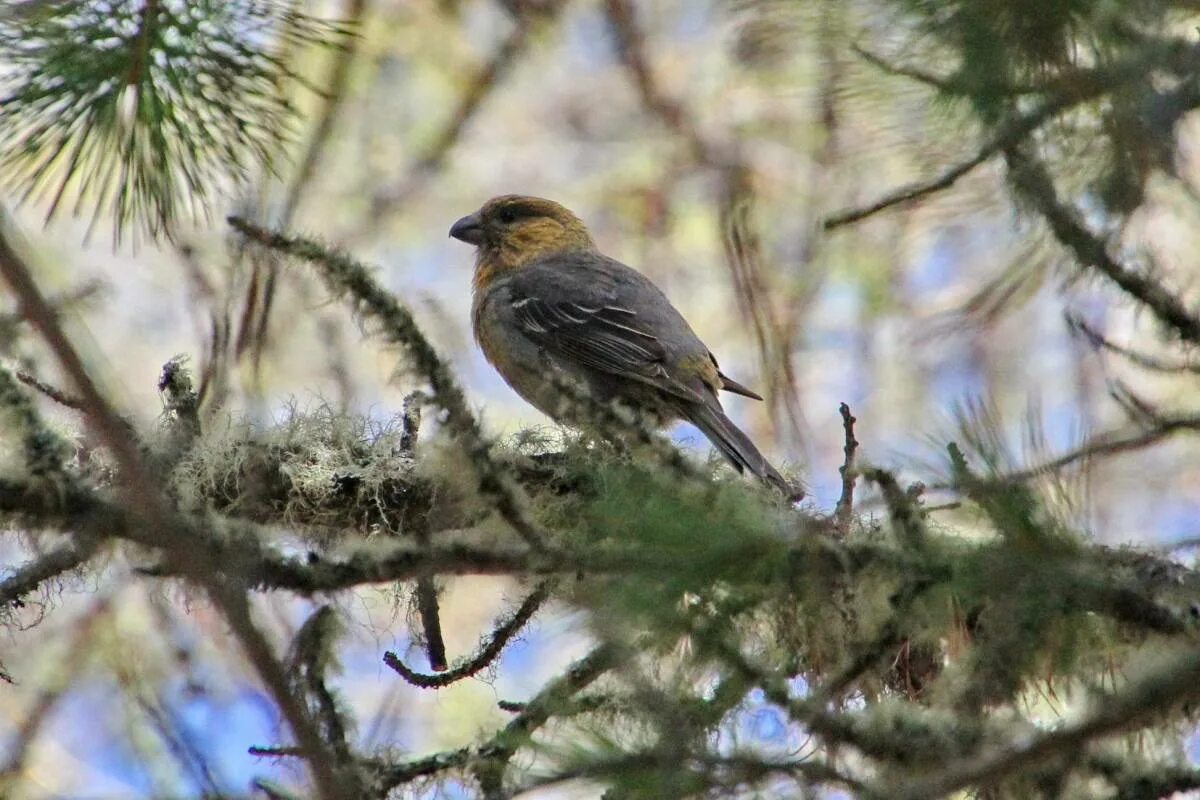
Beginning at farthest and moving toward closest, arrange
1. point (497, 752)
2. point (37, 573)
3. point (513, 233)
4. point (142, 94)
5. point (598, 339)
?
1. point (513, 233)
2. point (598, 339)
3. point (37, 573)
4. point (497, 752)
5. point (142, 94)

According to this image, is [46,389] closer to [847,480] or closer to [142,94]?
[142,94]

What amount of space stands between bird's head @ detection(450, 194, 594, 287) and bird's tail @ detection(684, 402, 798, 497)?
154 cm

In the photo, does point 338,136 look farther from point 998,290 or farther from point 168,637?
point 998,290

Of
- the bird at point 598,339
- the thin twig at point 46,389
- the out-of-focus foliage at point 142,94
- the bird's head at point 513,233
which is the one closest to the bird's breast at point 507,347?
the bird at point 598,339

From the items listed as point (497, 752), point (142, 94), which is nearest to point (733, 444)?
point (497, 752)

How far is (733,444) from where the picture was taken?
16.0 feet

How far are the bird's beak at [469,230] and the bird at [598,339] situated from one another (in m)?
0.12

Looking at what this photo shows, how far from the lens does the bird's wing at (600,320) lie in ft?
A: 17.7

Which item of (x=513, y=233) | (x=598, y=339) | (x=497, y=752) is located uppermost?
(x=513, y=233)

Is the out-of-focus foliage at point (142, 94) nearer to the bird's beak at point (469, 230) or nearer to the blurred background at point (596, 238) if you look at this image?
the blurred background at point (596, 238)

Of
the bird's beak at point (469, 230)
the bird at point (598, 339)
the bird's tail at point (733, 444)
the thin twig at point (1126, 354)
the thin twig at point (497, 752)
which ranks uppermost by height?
the bird's beak at point (469, 230)

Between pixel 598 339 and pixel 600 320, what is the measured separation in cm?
12

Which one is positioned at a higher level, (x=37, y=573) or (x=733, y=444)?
(x=733, y=444)

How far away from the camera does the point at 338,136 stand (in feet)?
25.9
